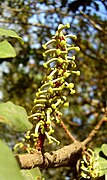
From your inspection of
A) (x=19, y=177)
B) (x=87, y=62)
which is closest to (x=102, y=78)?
(x=87, y=62)

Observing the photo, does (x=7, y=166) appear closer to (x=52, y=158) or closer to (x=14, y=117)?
(x=14, y=117)

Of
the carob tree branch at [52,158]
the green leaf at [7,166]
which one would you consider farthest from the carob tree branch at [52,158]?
the green leaf at [7,166]

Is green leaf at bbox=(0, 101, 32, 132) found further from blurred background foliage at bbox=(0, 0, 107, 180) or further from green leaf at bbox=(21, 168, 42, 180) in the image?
blurred background foliage at bbox=(0, 0, 107, 180)

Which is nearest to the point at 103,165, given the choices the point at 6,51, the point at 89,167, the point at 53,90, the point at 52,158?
the point at 89,167

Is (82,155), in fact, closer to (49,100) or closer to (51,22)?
(49,100)

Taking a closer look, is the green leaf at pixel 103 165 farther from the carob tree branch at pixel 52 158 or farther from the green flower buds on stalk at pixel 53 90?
the green flower buds on stalk at pixel 53 90

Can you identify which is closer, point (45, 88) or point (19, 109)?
point (19, 109)
